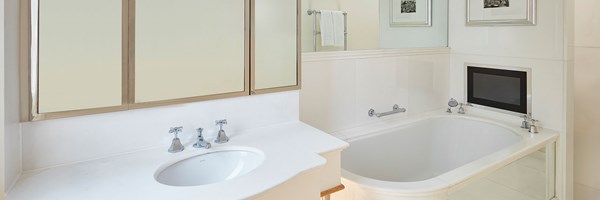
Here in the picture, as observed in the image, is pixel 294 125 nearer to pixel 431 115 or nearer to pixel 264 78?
pixel 264 78

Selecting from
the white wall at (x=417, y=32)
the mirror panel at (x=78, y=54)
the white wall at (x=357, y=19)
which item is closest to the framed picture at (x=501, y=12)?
the white wall at (x=417, y=32)

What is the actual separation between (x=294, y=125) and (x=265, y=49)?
0.38m

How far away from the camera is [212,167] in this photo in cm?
138

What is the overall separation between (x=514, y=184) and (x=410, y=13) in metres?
1.43

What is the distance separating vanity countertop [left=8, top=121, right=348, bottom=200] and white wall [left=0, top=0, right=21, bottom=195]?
Result: 0.06 meters

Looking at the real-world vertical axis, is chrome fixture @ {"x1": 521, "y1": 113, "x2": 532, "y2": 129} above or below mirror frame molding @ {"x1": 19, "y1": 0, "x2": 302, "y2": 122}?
below

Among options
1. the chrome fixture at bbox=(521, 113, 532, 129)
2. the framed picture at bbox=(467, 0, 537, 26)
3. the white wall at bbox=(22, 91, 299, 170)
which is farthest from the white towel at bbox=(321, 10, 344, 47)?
the chrome fixture at bbox=(521, 113, 532, 129)

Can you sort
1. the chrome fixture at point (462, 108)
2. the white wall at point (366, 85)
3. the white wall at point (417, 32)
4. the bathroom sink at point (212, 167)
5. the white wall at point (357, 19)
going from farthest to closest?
the chrome fixture at point (462, 108), the white wall at point (417, 32), the white wall at point (357, 19), the white wall at point (366, 85), the bathroom sink at point (212, 167)

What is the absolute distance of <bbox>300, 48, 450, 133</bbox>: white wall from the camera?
214 cm

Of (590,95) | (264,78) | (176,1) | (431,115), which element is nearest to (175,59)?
(176,1)

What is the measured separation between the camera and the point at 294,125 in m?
1.68

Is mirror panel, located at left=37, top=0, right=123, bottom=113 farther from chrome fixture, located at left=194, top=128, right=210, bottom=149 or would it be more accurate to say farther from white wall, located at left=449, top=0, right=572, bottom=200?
A: white wall, located at left=449, top=0, right=572, bottom=200

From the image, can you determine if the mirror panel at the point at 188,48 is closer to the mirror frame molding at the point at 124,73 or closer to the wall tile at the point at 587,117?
the mirror frame molding at the point at 124,73

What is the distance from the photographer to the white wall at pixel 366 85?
214 cm
